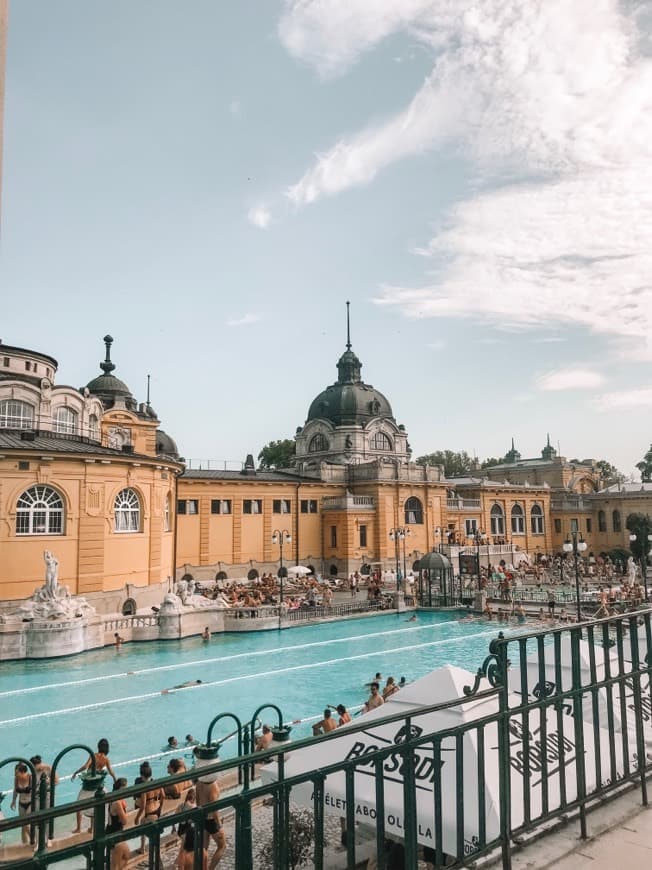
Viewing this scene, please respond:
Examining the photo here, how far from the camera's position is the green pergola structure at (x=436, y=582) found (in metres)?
39.3

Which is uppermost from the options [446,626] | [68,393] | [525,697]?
[68,393]

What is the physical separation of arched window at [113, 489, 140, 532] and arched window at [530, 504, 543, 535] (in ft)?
152

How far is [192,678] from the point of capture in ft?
77.0

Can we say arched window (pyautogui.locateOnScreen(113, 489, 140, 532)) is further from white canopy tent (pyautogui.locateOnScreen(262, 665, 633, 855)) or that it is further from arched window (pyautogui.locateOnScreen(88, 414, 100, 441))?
white canopy tent (pyautogui.locateOnScreen(262, 665, 633, 855))

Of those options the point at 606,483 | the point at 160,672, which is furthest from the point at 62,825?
the point at 606,483

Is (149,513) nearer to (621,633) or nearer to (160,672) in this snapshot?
(160,672)

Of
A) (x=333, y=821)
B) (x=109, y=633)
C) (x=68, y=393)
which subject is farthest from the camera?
(x=68, y=393)

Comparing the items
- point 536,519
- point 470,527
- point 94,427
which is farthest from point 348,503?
point 536,519

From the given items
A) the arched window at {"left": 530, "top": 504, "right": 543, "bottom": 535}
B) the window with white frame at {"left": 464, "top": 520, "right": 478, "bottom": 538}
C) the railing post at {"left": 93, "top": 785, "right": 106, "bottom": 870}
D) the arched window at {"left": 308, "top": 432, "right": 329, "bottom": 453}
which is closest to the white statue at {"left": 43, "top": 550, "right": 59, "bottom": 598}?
the railing post at {"left": 93, "top": 785, "right": 106, "bottom": 870}

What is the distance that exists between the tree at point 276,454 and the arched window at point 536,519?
32283 millimetres

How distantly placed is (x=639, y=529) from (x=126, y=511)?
4883 cm

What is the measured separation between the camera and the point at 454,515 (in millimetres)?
60688

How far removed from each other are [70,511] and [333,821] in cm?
2471

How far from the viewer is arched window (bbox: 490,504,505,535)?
64500mm
